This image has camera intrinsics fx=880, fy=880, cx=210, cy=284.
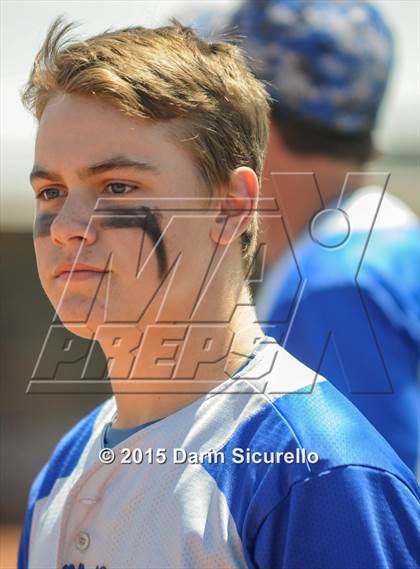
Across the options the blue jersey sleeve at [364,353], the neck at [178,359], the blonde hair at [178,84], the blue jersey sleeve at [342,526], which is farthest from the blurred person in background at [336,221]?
the blue jersey sleeve at [342,526]

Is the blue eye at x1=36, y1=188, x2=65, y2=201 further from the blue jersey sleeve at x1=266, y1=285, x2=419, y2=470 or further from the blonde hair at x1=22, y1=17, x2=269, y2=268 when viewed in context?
the blue jersey sleeve at x1=266, y1=285, x2=419, y2=470

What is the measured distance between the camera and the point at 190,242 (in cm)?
129

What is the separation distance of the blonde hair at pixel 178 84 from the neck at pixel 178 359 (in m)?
0.15

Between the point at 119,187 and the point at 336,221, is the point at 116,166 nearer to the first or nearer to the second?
the point at 119,187

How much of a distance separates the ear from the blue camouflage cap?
36.8 inches

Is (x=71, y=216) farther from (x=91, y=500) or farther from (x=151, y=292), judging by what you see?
(x=91, y=500)

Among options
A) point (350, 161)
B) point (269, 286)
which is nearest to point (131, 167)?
point (269, 286)

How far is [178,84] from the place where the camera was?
1.28 m

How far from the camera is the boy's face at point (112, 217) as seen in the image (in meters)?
1.23

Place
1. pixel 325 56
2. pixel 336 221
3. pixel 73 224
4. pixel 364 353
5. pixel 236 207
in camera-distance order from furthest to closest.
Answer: pixel 325 56, pixel 336 221, pixel 364 353, pixel 236 207, pixel 73 224

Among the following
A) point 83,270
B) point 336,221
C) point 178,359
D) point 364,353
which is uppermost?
point 83,270

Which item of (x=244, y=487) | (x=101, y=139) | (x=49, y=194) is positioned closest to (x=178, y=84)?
(x=101, y=139)

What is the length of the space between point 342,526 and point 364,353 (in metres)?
0.84

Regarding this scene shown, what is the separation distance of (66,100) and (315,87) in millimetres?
1090
